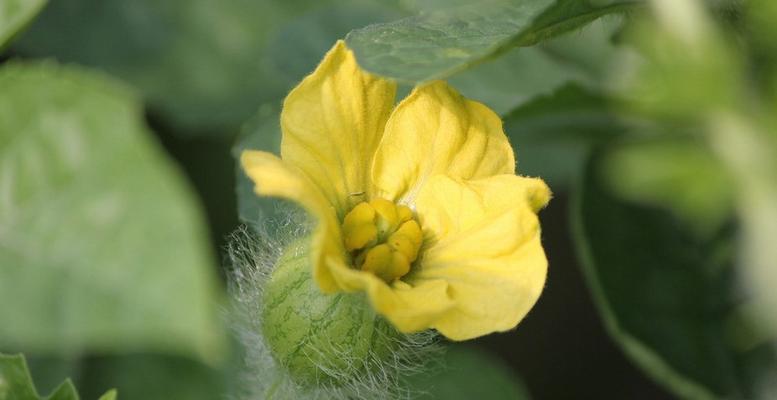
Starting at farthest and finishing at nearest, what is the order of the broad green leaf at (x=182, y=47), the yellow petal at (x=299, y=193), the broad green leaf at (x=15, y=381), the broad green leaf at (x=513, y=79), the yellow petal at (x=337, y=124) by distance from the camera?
the broad green leaf at (x=182, y=47), the broad green leaf at (x=513, y=79), the broad green leaf at (x=15, y=381), the yellow petal at (x=337, y=124), the yellow petal at (x=299, y=193)

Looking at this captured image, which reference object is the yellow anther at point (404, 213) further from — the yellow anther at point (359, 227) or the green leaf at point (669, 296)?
the green leaf at point (669, 296)

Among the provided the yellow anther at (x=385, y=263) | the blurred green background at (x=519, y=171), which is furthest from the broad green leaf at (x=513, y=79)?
the yellow anther at (x=385, y=263)

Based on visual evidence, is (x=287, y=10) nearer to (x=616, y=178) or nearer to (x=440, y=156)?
(x=616, y=178)

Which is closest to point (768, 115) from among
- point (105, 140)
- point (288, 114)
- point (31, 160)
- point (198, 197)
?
point (288, 114)

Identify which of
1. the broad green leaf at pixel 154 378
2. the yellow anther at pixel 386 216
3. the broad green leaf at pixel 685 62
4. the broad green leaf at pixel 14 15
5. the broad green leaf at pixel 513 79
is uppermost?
the broad green leaf at pixel 14 15

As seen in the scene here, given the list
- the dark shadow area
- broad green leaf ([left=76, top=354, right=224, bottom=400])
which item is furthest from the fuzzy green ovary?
the dark shadow area

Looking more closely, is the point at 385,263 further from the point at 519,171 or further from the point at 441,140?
the point at 519,171

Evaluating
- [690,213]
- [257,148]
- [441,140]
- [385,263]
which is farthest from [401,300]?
[690,213]
